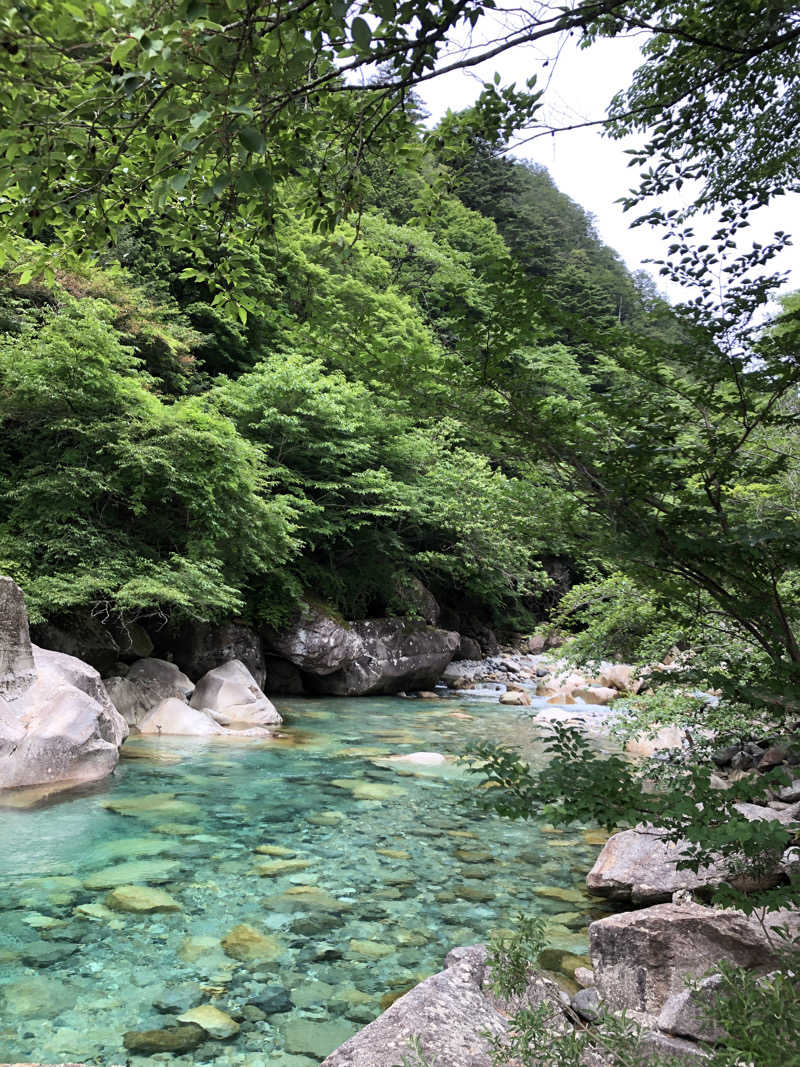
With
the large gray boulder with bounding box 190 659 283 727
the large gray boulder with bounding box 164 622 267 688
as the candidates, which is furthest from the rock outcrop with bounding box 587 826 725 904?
the large gray boulder with bounding box 164 622 267 688

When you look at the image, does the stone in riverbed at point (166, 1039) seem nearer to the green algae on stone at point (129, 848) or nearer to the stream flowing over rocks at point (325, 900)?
the stream flowing over rocks at point (325, 900)

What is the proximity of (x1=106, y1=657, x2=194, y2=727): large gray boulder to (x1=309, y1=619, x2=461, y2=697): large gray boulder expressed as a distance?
454 cm

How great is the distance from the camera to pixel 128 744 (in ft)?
29.7

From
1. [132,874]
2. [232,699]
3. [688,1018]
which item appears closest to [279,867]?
[132,874]

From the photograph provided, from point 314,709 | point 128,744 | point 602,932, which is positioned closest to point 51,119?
point 602,932

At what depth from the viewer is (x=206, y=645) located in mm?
13039

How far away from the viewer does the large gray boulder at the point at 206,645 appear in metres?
12.8

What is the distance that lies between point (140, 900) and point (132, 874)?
1.50 feet

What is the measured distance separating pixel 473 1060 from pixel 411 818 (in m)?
4.42

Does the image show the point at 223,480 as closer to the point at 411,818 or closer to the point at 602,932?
the point at 411,818

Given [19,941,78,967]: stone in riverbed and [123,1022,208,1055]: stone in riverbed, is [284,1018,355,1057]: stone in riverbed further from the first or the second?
[19,941,78,967]: stone in riverbed

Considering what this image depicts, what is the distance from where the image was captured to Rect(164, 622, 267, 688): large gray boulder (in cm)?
1279

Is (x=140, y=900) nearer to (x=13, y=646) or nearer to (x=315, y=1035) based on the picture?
(x=315, y=1035)

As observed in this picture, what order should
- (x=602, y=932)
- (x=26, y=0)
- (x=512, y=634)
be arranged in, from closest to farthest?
(x=26, y=0), (x=602, y=932), (x=512, y=634)
